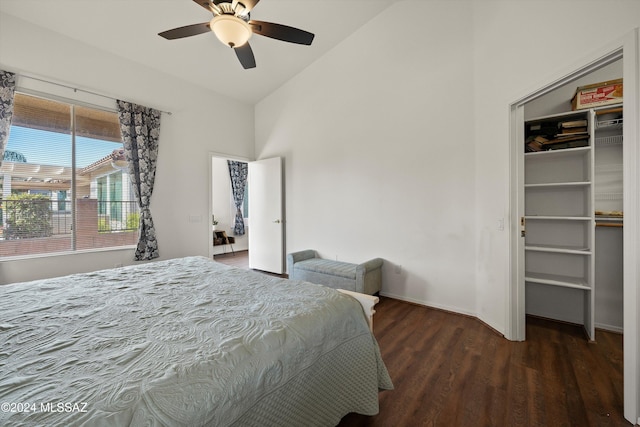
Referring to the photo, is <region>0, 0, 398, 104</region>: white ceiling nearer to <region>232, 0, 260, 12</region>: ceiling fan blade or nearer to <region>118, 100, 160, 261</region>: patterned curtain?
<region>118, 100, 160, 261</region>: patterned curtain

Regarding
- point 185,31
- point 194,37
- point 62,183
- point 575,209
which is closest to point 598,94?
point 575,209

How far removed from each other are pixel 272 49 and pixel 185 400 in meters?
4.13

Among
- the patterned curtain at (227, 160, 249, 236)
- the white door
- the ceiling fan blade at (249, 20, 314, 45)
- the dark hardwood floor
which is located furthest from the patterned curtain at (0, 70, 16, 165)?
the patterned curtain at (227, 160, 249, 236)

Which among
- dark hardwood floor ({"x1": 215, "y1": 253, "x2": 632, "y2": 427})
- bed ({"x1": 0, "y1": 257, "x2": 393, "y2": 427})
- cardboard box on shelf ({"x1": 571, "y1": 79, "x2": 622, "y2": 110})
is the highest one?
cardboard box on shelf ({"x1": 571, "y1": 79, "x2": 622, "y2": 110})

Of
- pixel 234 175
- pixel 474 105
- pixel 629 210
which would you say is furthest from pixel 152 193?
pixel 629 210

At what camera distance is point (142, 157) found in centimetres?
353

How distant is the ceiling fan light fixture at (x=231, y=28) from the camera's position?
1836 millimetres

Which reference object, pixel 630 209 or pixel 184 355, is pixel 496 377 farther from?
pixel 184 355

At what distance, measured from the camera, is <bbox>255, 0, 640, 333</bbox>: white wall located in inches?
88.1

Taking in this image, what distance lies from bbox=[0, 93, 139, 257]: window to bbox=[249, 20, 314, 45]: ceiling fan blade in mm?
2542

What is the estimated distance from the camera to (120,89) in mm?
3373

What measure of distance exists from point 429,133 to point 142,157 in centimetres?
367

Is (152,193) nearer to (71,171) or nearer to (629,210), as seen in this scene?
(71,171)

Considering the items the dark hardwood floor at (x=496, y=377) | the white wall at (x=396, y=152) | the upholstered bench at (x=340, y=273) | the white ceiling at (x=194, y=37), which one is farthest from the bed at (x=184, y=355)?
the white ceiling at (x=194, y=37)
